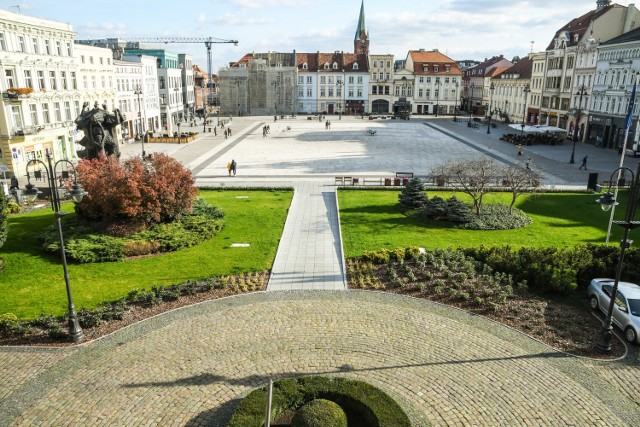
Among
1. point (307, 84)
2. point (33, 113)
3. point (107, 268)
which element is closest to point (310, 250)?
point (107, 268)

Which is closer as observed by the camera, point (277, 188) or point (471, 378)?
point (471, 378)

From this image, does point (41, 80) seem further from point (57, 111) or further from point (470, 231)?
point (470, 231)

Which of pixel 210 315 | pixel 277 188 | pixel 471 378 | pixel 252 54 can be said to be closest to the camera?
pixel 471 378

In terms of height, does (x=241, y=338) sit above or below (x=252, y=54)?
below

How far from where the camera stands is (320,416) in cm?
1018

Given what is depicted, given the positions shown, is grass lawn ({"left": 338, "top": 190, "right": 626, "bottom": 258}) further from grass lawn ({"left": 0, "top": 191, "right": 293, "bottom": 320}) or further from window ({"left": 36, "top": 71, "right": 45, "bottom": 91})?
window ({"left": 36, "top": 71, "right": 45, "bottom": 91})

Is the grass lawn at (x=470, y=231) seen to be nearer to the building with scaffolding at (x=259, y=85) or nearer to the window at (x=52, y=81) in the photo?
the window at (x=52, y=81)

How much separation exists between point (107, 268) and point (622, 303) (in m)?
19.8

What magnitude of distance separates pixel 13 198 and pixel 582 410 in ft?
109

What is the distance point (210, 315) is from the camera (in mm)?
16547

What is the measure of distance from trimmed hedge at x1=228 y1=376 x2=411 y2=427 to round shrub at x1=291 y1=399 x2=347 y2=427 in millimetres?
722

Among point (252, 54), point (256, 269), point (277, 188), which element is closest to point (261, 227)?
point (256, 269)

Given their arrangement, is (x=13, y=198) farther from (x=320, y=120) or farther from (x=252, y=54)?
(x=252, y=54)

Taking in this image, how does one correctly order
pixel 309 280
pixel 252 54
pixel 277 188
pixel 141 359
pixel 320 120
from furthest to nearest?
pixel 252 54 → pixel 320 120 → pixel 277 188 → pixel 309 280 → pixel 141 359
